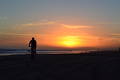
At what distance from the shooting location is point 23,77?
13.1 metres

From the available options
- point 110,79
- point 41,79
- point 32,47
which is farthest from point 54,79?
point 32,47

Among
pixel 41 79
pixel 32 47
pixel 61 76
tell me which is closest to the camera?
pixel 41 79

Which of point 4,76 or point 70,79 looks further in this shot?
point 4,76

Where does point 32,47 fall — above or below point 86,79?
above

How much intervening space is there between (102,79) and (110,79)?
37cm

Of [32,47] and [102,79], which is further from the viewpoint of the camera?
[32,47]

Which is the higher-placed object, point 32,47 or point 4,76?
point 32,47

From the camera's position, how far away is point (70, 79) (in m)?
12.6

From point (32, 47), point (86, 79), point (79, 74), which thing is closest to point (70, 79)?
point (86, 79)

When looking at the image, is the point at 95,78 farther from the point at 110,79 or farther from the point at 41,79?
the point at 41,79

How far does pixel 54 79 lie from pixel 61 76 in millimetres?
875

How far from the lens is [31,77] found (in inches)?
515

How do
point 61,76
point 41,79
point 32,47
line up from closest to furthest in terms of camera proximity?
point 41,79
point 61,76
point 32,47

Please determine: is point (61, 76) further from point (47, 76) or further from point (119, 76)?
point (119, 76)
